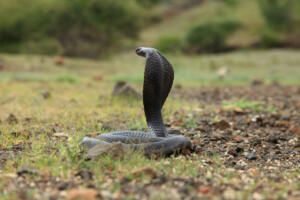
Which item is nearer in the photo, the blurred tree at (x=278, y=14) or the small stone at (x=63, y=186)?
the small stone at (x=63, y=186)

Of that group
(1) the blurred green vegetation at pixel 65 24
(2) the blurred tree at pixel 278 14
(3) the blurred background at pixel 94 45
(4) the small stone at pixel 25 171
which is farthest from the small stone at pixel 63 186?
(2) the blurred tree at pixel 278 14

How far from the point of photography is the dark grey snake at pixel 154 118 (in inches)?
142

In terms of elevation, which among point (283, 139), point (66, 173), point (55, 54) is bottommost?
point (283, 139)

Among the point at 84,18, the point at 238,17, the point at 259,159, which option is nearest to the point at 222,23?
the point at 238,17

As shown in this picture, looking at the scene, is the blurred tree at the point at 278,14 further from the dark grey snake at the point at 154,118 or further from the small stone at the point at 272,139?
the dark grey snake at the point at 154,118

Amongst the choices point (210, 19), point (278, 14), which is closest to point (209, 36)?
point (210, 19)

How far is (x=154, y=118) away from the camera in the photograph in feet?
13.0

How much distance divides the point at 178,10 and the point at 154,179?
49229 mm

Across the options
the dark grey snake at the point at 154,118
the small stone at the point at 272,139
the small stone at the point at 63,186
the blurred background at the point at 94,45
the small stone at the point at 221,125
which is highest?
the blurred background at the point at 94,45

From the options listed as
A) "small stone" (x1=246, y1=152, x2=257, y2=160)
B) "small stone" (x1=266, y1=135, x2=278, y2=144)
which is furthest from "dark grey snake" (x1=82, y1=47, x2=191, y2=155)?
"small stone" (x1=266, y1=135, x2=278, y2=144)

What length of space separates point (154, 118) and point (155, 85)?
40 cm

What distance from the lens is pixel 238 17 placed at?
40000 mm

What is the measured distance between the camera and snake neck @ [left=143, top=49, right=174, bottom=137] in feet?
12.1

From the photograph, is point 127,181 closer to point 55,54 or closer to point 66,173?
point 66,173
